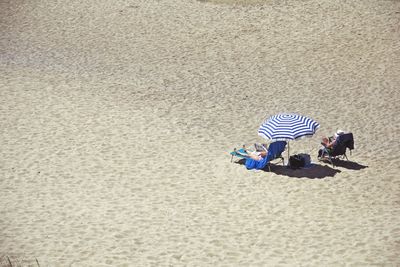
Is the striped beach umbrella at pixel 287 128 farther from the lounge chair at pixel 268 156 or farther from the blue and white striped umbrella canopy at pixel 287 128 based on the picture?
the lounge chair at pixel 268 156

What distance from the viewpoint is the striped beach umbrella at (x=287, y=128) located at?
646 inches

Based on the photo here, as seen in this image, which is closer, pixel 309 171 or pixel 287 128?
pixel 287 128

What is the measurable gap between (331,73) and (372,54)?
6.96 ft

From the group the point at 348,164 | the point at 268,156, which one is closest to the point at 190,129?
the point at 268,156

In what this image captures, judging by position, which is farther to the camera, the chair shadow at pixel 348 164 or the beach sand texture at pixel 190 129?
the chair shadow at pixel 348 164

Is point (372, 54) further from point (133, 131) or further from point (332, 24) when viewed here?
point (133, 131)

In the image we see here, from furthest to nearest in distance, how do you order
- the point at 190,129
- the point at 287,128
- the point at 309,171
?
the point at 190,129
the point at 309,171
the point at 287,128

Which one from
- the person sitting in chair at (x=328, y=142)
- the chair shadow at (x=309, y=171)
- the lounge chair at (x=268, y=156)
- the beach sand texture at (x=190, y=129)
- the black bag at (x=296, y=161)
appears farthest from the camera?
the person sitting in chair at (x=328, y=142)

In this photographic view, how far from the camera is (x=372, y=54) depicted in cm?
2427

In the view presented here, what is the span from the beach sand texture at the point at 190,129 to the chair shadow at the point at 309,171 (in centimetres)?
5

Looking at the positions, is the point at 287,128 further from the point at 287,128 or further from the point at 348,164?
the point at 348,164

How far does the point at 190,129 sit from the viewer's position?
1916 cm

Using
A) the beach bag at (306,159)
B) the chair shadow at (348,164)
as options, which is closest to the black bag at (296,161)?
the beach bag at (306,159)

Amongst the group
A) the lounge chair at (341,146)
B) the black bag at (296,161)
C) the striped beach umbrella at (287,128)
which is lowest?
the black bag at (296,161)
